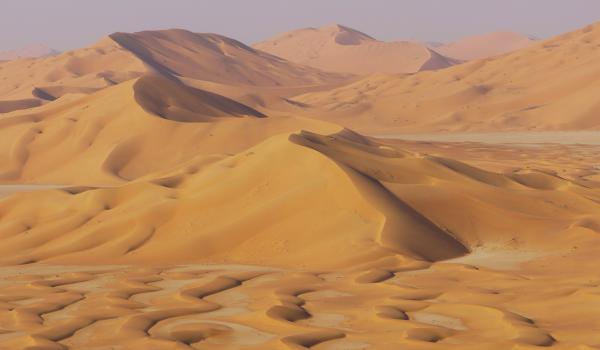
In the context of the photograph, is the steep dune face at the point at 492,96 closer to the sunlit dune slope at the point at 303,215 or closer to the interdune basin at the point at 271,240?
the interdune basin at the point at 271,240

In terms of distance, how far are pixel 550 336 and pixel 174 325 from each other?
310 centimetres

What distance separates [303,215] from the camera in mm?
14391

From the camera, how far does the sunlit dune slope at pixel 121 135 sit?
28.0 metres

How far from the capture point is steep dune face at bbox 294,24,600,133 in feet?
187

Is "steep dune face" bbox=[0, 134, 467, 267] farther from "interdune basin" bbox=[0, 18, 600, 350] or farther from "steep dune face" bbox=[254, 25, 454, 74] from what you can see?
"steep dune face" bbox=[254, 25, 454, 74]

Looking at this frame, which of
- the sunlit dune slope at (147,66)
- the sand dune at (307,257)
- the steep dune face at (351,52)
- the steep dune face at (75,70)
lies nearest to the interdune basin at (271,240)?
the sand dune at (307,257)

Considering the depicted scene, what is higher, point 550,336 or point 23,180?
point 550,336

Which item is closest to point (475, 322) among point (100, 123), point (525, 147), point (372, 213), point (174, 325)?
point (174, 325)

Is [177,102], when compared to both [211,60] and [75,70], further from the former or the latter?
[211,60]

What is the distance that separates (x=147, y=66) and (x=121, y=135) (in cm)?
5610

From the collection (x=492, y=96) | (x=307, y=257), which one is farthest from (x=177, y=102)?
(x=492, y=96)

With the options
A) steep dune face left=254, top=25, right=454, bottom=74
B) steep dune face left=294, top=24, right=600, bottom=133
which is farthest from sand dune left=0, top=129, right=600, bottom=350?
steep dune face left=254, top=25, right=454, bottom=74

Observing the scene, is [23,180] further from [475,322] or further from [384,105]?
[384,105]

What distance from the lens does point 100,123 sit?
3066 centimetres
